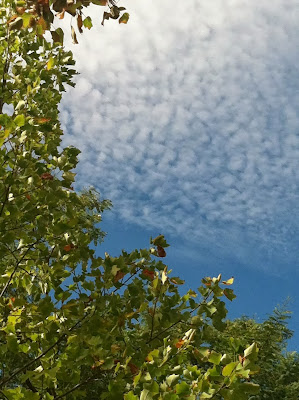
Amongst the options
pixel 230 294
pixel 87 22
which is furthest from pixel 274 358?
pixel 87 22

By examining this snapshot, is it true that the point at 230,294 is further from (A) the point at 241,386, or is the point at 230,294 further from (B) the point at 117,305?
(A) the point at 241,386

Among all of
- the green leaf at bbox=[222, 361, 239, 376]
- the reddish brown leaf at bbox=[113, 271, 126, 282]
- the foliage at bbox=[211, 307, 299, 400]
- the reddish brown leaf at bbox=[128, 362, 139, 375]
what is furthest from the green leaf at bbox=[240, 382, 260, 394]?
the foliage at bbox=[211, 307, 299, 400]

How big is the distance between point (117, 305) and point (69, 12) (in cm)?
255

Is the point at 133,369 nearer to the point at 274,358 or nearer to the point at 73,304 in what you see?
the point at 73,304

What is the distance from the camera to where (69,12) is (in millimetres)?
3107

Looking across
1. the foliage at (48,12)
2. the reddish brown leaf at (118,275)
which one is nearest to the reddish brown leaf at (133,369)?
the reddish brown leaf at (118,275)

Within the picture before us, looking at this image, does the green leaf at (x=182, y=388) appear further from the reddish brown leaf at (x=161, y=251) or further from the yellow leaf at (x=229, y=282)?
the reddish brown leaf at (x=161, y=251)

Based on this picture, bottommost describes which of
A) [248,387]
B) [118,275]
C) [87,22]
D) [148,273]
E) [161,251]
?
[248,387]

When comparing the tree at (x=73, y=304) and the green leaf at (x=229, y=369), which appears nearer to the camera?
the green leaf at (x=229, y=369)

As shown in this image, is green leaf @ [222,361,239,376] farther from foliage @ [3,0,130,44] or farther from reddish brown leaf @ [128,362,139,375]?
foliage @ [3,0,130,44]

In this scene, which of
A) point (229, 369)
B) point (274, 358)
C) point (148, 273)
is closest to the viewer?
point (229, 369)

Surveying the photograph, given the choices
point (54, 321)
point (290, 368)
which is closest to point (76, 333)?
point (54, 321)

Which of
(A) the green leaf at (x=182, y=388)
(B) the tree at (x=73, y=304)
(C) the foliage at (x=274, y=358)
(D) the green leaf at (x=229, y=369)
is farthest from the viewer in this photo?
(C) the foliage at (x=274, y=358)

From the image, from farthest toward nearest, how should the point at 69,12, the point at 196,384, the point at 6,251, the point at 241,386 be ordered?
the point at 6,251
the point at 69,12
the point at 196,384
the point at 241,386
